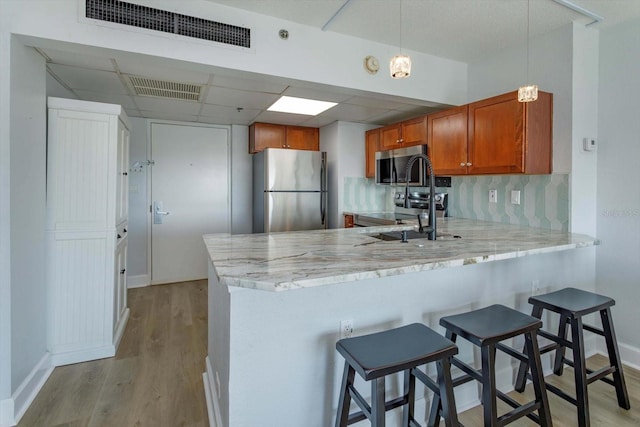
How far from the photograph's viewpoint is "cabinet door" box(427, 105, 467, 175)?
2.88 m

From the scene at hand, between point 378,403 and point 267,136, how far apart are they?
12.0ft

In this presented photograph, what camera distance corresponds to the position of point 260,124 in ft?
14.0

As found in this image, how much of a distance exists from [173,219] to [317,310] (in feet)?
11.5

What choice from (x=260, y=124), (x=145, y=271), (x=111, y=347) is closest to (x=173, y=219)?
(x=145, y=271)

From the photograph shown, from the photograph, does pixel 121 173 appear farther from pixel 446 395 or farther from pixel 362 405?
pixel 446 395

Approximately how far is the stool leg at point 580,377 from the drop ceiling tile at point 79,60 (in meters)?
3.16

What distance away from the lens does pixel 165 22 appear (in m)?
2.01

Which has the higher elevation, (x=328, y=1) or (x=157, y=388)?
(x=328, y=1)

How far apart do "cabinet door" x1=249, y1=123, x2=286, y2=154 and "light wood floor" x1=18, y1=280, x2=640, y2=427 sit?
242 cm

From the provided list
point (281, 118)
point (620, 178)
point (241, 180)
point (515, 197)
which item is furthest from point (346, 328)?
point (241, 180)

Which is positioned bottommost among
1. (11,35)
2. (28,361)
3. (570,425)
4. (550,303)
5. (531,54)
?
(570,425)

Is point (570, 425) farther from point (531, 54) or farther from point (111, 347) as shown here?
point (111, 347)

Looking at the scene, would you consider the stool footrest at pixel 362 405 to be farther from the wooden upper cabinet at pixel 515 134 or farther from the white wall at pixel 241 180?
the white wall at pixel 241 180

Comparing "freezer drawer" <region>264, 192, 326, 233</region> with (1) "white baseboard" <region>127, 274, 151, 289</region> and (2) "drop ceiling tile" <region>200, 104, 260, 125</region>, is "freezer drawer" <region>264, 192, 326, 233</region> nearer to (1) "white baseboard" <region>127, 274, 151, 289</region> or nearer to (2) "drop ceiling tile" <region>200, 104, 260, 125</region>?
(2) "drop ceiling tile" <region>200, 104, 260, 125</region>
